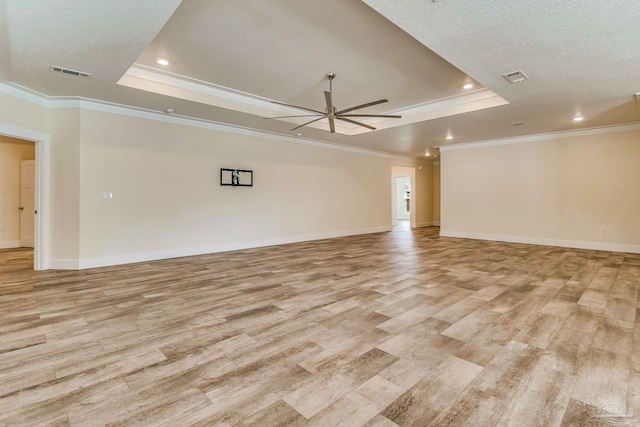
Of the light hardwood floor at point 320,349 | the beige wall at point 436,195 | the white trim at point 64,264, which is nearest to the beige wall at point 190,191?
the white trim at point 64,264

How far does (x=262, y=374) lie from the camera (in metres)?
1.94

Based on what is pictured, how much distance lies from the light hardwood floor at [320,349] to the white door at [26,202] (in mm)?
3374

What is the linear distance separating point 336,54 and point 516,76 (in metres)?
2.31

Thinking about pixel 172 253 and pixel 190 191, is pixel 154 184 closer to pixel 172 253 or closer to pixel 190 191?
pixel 190 191

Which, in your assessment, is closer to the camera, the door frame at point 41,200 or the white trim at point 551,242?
the door frame at point 41,200

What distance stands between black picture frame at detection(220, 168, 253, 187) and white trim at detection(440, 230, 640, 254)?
19.7ft

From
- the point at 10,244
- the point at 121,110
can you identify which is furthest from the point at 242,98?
the point at 10,244

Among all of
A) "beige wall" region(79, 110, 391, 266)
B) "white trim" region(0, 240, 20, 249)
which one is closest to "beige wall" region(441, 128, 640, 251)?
"beige wall" region(79, 110, 391, 266)

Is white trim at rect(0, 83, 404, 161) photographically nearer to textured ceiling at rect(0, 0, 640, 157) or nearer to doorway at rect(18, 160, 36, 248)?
textured ceiling at rect(0, 0, 640, 157)

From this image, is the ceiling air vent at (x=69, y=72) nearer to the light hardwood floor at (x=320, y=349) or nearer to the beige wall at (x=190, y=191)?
the beige wall at (x=190, y=191)

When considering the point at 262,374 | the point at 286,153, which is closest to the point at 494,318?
the point at 262,374

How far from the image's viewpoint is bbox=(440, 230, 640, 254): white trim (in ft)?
20.8

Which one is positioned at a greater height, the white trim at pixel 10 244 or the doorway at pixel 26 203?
the doorway at pixel 26 203

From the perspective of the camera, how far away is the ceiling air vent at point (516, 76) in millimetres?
3725
